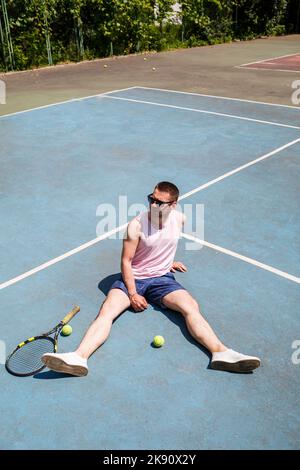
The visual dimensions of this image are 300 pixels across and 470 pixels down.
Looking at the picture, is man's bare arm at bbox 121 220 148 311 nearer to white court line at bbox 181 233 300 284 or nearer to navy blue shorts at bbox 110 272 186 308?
navy blue shorts at bbox 110 272 186 308

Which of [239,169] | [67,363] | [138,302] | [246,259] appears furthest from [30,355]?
[239,169]

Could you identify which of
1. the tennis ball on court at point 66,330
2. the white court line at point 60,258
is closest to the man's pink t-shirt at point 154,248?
the tennis ball on court at point 66,330

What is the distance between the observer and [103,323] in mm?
4086

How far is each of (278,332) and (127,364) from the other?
148 centimetres

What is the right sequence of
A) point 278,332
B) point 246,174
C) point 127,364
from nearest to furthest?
point 127,364 < point 278,332 < point 246,174

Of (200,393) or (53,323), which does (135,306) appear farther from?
(200,393)

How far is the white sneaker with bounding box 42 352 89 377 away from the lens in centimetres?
363

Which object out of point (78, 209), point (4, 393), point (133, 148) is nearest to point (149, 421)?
point (4, 393)

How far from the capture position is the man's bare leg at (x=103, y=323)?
12.7 feet

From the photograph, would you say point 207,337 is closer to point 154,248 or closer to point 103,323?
point 103,323

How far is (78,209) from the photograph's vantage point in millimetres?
6832

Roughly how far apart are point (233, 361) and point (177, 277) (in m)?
1.59

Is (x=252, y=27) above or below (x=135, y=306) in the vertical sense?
above

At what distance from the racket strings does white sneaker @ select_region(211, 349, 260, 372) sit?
1424 mm
